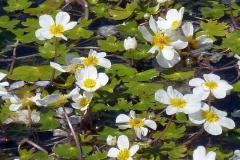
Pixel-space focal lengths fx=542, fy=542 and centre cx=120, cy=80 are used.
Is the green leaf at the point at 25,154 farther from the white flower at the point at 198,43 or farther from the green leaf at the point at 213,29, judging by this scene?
the green leaf at the point at 213,29

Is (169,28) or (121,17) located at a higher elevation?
(169,28)

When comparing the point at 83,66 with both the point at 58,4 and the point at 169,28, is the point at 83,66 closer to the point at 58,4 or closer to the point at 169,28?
the point at 169,28

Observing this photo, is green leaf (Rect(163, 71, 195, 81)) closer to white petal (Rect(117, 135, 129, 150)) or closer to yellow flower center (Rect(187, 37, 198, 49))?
yellow flower center (Rect(187, 37, 198, 49))

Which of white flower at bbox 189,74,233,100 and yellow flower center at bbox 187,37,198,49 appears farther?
yellow flower center at bbox 187,37,198,49

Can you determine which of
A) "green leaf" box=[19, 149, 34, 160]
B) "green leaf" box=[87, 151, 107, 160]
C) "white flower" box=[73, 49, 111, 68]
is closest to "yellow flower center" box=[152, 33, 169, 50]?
"white flower" box=[73, 49, 111, 68]

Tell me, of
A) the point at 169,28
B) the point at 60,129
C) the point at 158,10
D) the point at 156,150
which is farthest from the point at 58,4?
the point at 156,150
